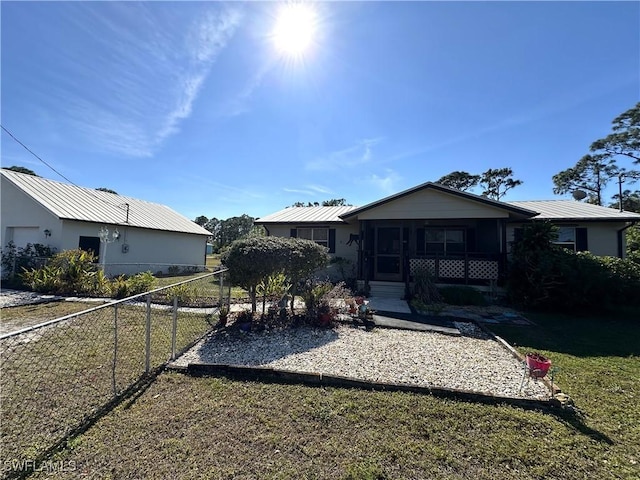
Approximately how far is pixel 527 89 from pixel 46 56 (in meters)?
16.4

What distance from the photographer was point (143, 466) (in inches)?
96.4

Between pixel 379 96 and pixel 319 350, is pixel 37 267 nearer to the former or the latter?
pixel 319 350

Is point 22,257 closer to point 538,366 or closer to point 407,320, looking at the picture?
point 407,320

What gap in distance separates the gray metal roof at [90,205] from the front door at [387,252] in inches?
539

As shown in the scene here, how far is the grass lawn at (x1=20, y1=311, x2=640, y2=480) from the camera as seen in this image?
2463 millimetres

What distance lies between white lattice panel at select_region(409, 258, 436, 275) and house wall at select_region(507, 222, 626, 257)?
3633 millimetres

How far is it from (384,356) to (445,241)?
9.15m

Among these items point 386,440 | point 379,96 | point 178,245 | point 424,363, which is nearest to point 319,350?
point 424,363

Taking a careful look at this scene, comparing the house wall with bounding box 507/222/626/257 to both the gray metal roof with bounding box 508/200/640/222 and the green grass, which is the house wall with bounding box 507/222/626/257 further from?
the green grass

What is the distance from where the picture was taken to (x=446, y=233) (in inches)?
499

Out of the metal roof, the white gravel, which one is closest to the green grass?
the white gravel

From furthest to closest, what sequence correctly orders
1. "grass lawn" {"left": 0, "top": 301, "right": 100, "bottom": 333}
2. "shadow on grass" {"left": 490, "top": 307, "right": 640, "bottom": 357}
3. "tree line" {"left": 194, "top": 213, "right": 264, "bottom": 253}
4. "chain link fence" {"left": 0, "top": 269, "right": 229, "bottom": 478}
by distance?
"tree line" {"left": 194, "top": 213, "right": 264, "bottom": 253}
"grass lawn" {"left": 0, "top": 301, "right": 100, "bottom": 333}
"shadow on grass" {"left": 490, "top": 307, "right": 640, "bottom": 357}
"chain link fence" {"left": 0, "top": 269, "right": 229, "bottom": 478}

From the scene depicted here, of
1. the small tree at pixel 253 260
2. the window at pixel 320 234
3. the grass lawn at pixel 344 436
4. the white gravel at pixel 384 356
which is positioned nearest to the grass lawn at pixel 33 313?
the white gravel at pixel 384 356

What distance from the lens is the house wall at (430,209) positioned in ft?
35.0
